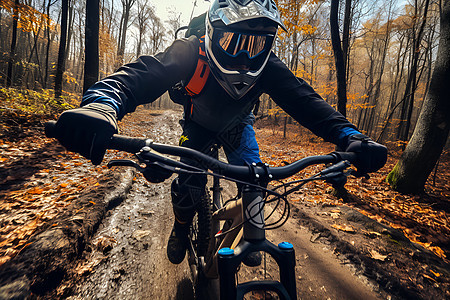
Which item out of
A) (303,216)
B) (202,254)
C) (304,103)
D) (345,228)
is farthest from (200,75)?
(345,228)

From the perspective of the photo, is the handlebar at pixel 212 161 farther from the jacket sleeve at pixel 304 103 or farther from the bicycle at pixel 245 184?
the jacket sleeve at pixel 304 103

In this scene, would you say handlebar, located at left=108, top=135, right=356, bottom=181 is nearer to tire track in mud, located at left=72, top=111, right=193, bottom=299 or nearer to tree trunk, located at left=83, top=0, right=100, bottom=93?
tire track in mud, located at left=72, top=111, right=193, bottom=299

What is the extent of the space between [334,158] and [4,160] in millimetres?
5808

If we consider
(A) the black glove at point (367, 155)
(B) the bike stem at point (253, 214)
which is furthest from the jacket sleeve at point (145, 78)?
(A) the black glove at point (367, 155)

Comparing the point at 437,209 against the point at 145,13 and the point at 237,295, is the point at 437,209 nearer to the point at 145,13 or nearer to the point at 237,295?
the point at 237,295

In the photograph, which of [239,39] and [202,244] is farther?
[202,244]

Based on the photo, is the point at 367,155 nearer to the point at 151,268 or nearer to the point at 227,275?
the point at 227,275

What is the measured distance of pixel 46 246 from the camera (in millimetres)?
1952

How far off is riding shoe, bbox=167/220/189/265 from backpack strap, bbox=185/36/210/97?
1.71 m

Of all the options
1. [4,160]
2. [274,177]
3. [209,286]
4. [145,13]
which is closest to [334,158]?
[274,177]

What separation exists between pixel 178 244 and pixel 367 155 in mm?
2304

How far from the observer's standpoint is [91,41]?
670 cm

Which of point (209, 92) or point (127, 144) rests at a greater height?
point (209, 92)

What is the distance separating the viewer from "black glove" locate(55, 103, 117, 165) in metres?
0.93
